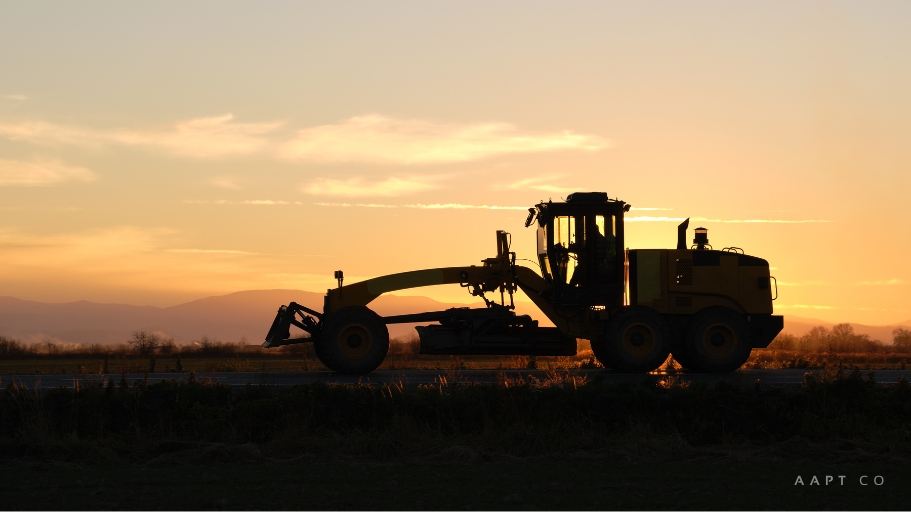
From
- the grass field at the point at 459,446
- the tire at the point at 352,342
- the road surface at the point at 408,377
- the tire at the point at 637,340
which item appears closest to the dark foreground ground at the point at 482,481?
the grass field at the point at 459,446

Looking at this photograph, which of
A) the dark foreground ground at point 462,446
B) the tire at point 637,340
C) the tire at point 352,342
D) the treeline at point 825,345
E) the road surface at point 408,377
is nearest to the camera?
the dark foreground ground at point 462,446

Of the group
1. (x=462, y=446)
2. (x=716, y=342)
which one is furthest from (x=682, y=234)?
(x=462, y=446)

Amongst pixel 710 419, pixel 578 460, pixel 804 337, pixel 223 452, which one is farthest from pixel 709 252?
pixel 804 337

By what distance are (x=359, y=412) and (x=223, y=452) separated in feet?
8.61

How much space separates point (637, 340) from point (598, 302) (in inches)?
52.7

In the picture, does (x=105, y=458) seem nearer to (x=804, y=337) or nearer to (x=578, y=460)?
(x=578, y=460)

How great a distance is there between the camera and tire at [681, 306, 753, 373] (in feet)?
81.4

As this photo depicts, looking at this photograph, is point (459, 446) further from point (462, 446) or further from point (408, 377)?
point (408, 377)

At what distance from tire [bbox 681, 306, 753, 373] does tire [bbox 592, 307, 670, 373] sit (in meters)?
0.75

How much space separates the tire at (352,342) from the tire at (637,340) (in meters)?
5.38

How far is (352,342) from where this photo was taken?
2389 centimetres

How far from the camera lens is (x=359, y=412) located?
17.4 m

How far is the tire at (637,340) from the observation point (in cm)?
2433

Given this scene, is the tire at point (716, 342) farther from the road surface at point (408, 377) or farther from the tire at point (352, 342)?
the tire at point (352, 342)
